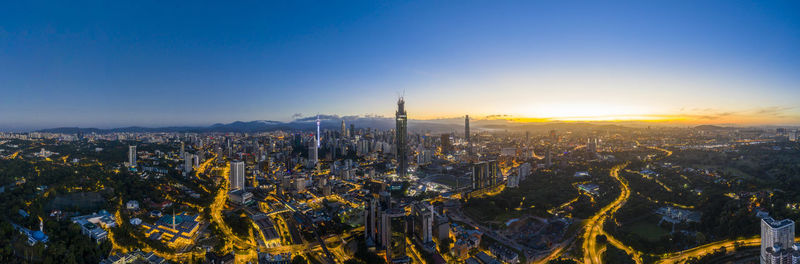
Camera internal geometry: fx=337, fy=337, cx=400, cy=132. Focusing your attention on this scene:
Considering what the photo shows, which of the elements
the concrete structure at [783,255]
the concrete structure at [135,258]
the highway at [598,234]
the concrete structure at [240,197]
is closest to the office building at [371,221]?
the concrete structure at [135,258]

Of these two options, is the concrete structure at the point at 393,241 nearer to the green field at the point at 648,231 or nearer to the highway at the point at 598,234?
the highway at the point at 598,234

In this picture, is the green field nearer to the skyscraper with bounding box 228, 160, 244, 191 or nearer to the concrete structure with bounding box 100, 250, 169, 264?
the concrete structure with bounding box 100, 250, 169, 264

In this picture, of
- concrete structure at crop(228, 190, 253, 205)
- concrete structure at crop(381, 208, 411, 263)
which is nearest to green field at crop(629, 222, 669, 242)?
concrete structure at crop(381, 208, 411, 263)

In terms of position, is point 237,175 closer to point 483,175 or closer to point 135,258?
point 135,258

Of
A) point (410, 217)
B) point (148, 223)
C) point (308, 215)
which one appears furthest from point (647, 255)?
point (148, 223)

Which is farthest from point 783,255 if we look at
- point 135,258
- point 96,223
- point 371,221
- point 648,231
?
point 96,223
